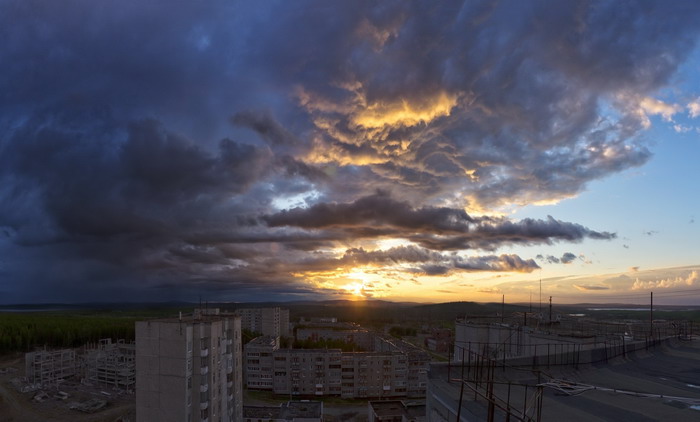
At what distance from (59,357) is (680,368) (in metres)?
81.6

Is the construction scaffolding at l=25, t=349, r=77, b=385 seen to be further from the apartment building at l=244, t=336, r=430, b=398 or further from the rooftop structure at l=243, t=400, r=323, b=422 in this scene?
the rooftop structure at l=243, t=400, r=323, b=422

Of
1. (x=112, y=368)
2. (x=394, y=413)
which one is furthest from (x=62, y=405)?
(x=394, y=413)

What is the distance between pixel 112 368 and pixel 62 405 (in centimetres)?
894

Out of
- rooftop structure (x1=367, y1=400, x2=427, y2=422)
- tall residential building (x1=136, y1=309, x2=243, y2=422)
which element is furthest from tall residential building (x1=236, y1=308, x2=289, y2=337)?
tall residential building (x1=136, y1=309, x2=243, y2=422)

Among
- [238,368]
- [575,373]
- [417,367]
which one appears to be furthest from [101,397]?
[575,373]

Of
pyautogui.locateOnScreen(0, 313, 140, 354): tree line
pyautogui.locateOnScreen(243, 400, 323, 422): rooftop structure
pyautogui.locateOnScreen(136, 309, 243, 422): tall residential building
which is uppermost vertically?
pyautogui.locateOnScreen(136, 309, 243, 422): tall residential building

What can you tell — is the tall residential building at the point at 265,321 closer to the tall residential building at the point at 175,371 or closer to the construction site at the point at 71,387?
the construction site at the point at 71,387

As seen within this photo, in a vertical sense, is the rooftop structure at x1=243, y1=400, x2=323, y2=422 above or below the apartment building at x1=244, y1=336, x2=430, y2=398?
above

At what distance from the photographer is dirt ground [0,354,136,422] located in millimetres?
47094

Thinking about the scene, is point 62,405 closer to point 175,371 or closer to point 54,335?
point 175,371

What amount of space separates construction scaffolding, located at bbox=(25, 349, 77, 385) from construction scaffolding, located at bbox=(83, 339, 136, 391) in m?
4.67

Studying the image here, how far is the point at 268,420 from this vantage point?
123 feet

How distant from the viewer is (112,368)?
60750 millimetres

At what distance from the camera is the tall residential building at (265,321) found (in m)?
99.4
